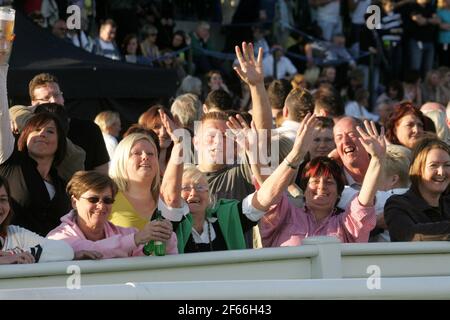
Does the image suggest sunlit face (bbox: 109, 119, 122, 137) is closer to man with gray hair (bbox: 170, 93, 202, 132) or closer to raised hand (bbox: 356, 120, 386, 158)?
man with gray hair (bbox: 170, 93, 202, 132)

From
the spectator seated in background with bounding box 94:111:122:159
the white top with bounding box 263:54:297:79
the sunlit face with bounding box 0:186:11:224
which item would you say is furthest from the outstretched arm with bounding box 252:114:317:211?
the white top with bounding box 263:54:297:79

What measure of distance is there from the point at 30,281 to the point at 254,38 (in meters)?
12.6

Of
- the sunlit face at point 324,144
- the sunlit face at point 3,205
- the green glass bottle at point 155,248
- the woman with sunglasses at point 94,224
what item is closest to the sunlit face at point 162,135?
the sunlit face at point 324,144

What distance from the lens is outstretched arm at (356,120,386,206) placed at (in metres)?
6.39

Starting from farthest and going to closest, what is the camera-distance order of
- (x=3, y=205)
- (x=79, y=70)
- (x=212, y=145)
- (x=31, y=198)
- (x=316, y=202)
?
(x=79, y=70), (x=212, y=145), (x=31, y=198), (x=316, y=202), (x=3, y=205)

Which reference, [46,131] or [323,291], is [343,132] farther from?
[323,291]

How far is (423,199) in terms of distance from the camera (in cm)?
675

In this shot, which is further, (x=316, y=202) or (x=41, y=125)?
(x=41, y=125)

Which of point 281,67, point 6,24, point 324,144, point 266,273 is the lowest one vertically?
point 266,273

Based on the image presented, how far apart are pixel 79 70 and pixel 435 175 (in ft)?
18.8

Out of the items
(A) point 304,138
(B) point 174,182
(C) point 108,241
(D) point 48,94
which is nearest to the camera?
(C) point 108,241

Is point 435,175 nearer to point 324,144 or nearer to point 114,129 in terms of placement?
point 324,144

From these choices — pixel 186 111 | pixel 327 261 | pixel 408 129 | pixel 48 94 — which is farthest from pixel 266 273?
pixel 186 111
